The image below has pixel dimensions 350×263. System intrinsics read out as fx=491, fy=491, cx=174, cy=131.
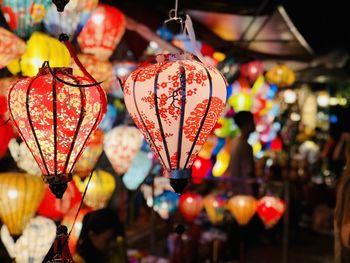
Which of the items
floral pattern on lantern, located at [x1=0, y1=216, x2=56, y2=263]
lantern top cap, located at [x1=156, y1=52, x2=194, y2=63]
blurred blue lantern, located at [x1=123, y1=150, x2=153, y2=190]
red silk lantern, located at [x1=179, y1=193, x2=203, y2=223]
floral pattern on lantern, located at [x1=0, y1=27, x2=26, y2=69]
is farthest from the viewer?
red silk lantern, located at [x1=179, y1=193, x2=203, y2=223]

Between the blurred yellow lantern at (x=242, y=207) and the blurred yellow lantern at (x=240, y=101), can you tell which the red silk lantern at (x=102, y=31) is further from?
the blurred yellow lantern at (x=240, y=101)

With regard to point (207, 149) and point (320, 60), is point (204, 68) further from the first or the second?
point (320, 60)

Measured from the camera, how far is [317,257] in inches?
339

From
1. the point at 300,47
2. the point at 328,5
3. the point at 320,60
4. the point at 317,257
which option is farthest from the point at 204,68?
the point at 320,60

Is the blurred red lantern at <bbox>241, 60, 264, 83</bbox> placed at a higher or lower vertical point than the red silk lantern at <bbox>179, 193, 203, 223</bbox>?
higher

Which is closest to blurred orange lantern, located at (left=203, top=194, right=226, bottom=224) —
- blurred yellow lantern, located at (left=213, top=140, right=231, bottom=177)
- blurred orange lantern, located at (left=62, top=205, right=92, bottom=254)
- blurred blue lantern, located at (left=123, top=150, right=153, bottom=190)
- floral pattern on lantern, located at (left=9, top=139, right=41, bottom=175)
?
blurred yellow lantern, located at (left=213, top=140, right=231, bottom=177)

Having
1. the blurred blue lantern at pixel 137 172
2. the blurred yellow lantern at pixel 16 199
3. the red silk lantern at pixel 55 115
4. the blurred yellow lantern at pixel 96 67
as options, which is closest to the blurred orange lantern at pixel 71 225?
the blurred yellow lantern at pixel 16 199

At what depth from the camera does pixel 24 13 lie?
3.98m

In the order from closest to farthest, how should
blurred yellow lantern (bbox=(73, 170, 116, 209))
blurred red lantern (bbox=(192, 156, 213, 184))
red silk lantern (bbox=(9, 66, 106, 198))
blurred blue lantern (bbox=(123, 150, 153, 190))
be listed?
red silk lantern (bbox=(9, 66, 106, 198)), blurred yellow lantern (bbox=(73, 170, 116, 209)), blurred blue lantern (bbox=(123, 150, 153, 190)), blurred red lantern (bbox=(192, 156, 213, 184))

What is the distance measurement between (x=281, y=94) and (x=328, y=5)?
2.88 meters

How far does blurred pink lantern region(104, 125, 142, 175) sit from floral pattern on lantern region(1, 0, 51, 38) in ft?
5.04

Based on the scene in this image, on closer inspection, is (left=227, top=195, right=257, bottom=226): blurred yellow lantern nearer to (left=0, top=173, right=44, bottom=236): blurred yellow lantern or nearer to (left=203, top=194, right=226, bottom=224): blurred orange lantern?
(left=203, top=194, right=226, bottom=224): blurred orange lantern

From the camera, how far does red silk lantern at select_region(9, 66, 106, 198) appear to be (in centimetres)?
239

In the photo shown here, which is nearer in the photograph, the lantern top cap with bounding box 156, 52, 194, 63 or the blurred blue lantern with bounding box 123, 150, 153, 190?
the lantern top cap with bounding box 156, 52, 194, 63
